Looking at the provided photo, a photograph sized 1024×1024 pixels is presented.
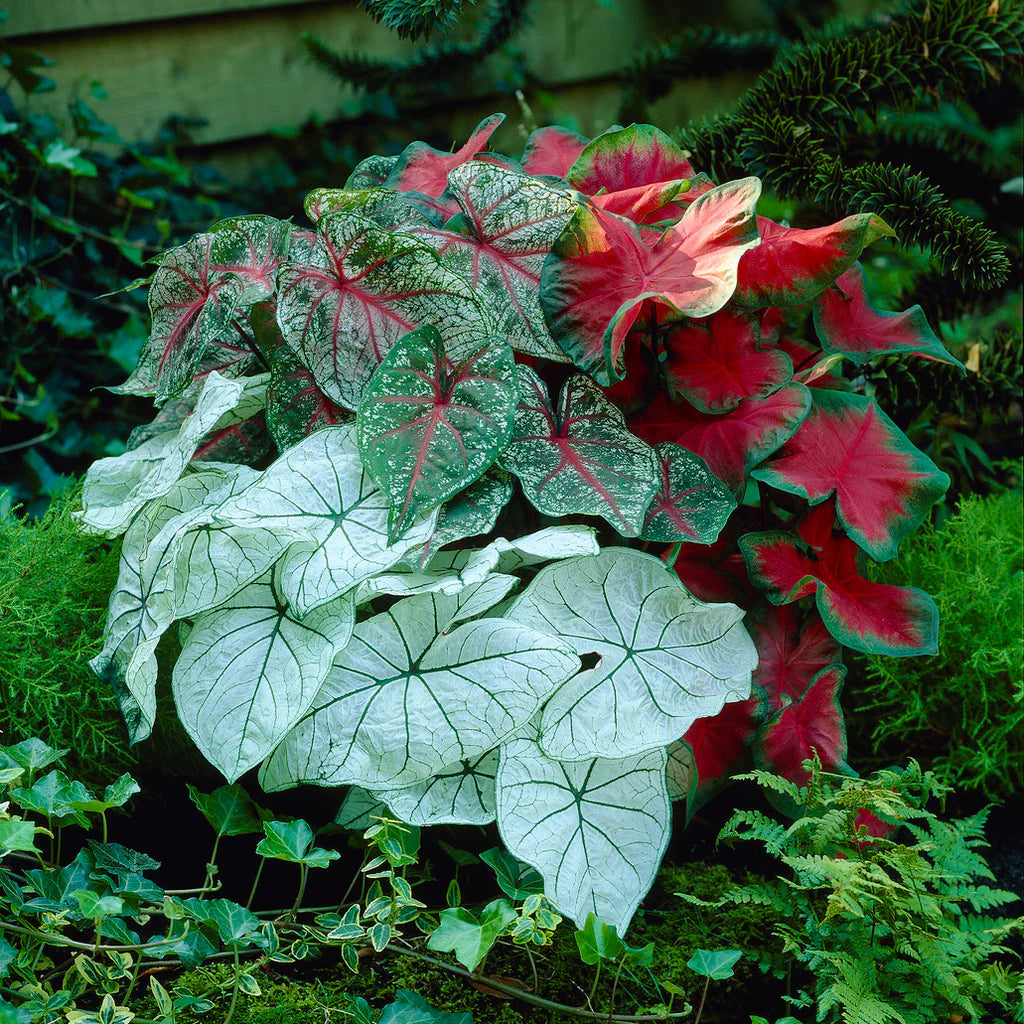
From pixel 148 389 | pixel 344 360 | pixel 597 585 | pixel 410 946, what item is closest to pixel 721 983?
pixel 410 946

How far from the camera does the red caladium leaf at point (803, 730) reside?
1126 mm

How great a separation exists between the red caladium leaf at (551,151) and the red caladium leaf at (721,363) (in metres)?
0.36

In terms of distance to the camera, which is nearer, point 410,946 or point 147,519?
point 410,946

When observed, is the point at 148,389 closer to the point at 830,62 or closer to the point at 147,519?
the point at 147,519

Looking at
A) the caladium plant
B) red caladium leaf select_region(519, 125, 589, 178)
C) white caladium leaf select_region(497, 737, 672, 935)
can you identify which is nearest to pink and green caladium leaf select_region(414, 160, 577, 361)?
the caladium plant

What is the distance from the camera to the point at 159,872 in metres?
1.20

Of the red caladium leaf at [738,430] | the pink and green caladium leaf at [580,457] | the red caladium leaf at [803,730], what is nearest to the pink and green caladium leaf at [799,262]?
the red caladium leaf at [738,430]

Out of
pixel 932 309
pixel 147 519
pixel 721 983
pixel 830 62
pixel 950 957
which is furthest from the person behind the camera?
pixel 932 309

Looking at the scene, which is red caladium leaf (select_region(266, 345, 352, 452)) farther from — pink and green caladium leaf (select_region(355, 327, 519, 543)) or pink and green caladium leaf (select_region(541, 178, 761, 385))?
pink and green caladium leaf (select_region(541, 178, 761, 385))

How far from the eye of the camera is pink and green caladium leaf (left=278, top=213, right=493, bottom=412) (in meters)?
1.10

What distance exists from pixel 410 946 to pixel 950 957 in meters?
0.57

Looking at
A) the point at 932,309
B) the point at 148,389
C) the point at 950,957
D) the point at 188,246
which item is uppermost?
the point at 188,246

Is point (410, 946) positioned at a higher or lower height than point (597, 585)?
lower

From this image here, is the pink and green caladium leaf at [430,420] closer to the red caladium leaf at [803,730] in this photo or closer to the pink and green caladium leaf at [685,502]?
the pink and green caladium leaf at [685,502]
